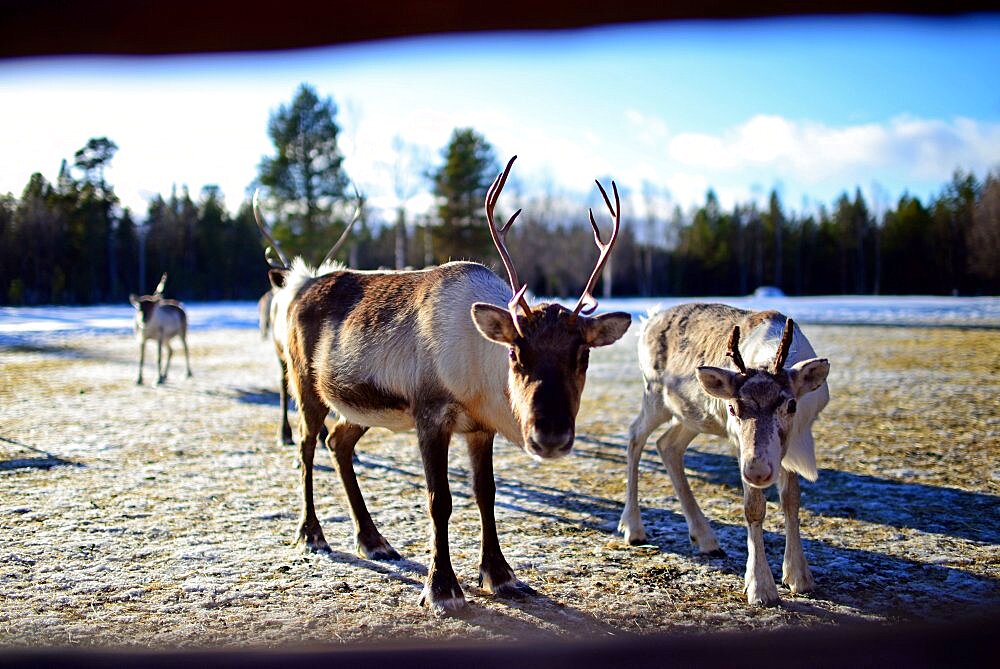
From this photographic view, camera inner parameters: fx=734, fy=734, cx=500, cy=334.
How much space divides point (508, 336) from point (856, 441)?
6.34 m

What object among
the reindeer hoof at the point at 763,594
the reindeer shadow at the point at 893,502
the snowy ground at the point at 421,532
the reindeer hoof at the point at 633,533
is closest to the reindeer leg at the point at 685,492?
the snowy ground at the point at 421,532

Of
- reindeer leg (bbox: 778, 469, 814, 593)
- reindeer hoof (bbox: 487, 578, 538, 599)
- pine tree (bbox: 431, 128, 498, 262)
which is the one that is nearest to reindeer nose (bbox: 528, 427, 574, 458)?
Result: reindeer hoof (bbox: 487, 578, 538, 599)

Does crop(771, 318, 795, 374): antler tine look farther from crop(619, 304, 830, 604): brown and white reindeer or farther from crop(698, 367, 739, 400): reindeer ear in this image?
crop(698, 367, 739, 400): reindeer ear

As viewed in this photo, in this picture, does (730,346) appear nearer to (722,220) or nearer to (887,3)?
(887,3)

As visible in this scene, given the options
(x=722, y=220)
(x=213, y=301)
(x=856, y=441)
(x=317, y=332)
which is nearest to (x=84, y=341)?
(x=213, y=301)

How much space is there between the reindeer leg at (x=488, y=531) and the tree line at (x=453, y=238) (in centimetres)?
124

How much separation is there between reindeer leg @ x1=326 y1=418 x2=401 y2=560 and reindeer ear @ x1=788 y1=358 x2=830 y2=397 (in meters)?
2.79

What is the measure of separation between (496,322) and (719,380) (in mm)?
1433

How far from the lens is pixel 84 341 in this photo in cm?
2094

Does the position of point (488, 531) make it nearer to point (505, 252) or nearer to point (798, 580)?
point (505, 252)

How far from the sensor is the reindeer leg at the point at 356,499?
5031 mm

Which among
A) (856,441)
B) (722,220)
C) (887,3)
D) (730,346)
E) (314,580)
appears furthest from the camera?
(722,220)

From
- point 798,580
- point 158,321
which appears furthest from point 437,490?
point 158,321

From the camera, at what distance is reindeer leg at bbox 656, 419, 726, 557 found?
5.09 m
